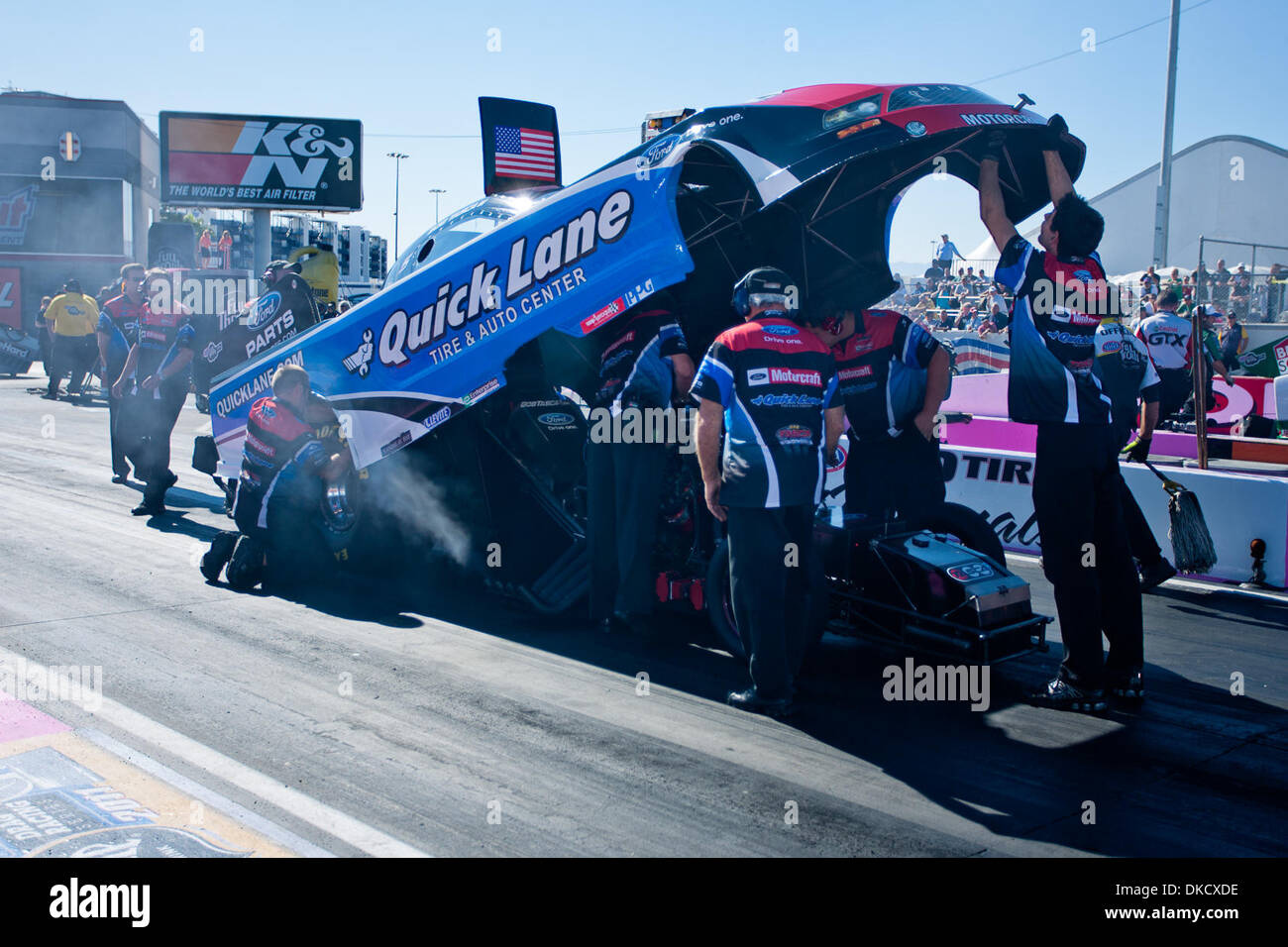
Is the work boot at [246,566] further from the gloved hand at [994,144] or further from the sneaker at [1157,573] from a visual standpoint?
the sneaker at [1157,573]

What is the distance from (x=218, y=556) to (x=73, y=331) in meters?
14.5

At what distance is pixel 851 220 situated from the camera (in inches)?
261

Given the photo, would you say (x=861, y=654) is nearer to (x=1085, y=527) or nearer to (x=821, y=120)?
(x=1085, y=527)

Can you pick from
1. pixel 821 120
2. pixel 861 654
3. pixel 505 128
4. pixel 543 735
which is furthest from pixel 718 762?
pixel 505 128

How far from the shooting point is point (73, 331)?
19.5m

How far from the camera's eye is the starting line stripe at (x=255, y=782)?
3.65 metres

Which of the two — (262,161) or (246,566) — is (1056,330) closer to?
(246,566)

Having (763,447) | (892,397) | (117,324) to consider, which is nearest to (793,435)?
(763,447)

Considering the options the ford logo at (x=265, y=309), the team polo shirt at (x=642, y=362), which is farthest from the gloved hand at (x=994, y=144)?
the ford logo at (x=265, y=309)

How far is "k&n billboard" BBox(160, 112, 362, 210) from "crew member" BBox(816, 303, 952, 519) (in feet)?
78.3

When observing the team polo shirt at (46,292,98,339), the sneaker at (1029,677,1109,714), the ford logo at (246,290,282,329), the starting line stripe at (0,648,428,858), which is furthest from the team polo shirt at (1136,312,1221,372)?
the team polo shirt at (46,292,98,339)

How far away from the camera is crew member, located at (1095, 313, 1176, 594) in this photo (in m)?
6.94

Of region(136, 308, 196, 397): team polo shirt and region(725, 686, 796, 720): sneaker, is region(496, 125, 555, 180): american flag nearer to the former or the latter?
region(136, 308, 196, 397): team polo shirt
